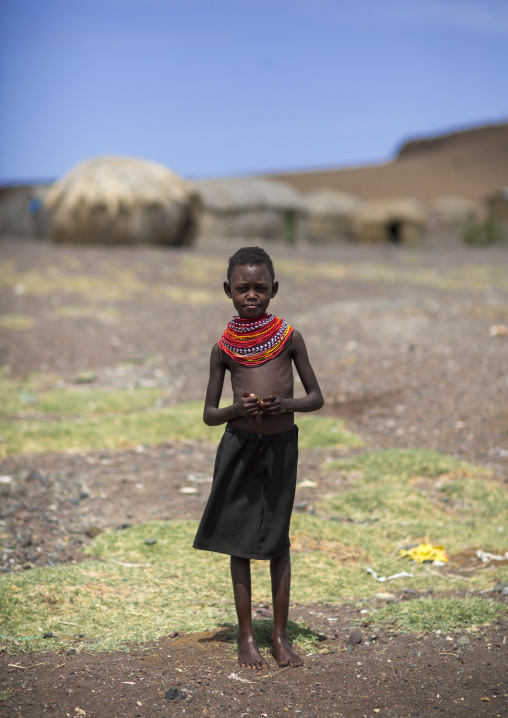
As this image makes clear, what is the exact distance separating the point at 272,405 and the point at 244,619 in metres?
0.91

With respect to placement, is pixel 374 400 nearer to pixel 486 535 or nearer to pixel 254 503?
pixel 486 535

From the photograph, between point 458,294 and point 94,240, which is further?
point 94,240

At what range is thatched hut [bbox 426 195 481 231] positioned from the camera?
34125mm

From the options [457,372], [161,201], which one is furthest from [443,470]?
[161,201]

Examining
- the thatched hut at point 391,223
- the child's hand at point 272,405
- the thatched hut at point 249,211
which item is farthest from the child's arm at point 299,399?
the thatched hut at point 391,223

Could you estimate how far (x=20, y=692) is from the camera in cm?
295

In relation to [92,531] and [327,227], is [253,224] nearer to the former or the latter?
[327,227]

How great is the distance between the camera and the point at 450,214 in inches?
1364

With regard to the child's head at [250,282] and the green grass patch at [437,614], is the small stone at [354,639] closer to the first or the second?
the green grass patch at [437,614]

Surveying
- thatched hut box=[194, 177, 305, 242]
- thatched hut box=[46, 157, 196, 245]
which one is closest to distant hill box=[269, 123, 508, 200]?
thatched hut box=[194, 177, 305, 242]

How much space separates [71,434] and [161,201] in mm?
11916

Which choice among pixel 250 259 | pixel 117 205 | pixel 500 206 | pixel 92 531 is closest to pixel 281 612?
pixel 250 259

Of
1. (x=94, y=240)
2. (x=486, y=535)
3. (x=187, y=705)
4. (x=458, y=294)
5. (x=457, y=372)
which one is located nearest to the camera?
(x=187, y=705)

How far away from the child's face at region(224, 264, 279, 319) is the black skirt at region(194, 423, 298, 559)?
0.50 meters
